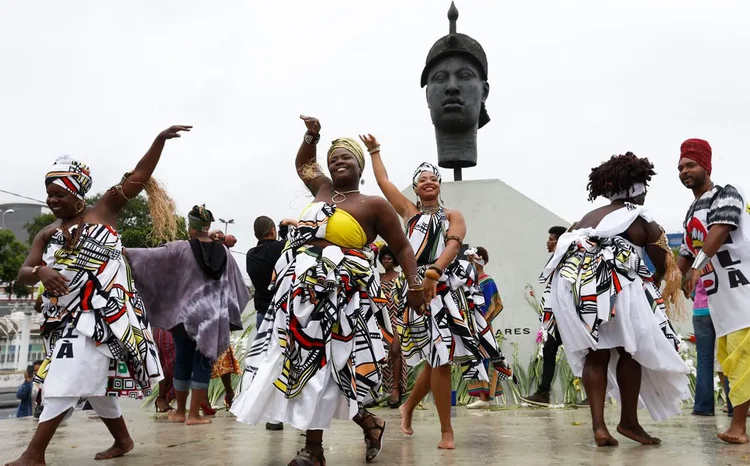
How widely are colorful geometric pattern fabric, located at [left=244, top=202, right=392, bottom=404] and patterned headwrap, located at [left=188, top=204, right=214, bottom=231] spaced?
2.57 metres

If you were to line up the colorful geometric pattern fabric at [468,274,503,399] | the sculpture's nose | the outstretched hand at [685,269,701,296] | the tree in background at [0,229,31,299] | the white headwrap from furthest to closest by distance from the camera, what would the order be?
1. the tree in background at [0,229,31,299]
2. the sculpture's nose
3. the colorful geometric pattern fabric at [468,274,503,399]
4. the white headwrap
5. the outstretched hand at [685,269,701,296]

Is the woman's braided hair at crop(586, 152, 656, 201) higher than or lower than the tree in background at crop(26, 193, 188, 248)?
lower

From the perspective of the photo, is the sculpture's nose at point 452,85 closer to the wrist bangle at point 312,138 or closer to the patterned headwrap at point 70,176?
the wrist bangle at point 312,138

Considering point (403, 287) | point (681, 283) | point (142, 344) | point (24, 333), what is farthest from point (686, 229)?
point (24, 333)

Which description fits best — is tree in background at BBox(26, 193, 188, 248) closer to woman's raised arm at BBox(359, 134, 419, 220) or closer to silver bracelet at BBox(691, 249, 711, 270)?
woman's raised arm at BBox(359, 134, 419, 220)

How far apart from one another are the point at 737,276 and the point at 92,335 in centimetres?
377

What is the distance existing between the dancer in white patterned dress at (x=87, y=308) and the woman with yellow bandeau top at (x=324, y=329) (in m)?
0.71

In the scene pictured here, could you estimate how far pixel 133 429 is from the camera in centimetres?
550

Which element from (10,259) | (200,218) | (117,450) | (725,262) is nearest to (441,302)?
(725,262)

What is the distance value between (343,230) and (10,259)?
2999 cm

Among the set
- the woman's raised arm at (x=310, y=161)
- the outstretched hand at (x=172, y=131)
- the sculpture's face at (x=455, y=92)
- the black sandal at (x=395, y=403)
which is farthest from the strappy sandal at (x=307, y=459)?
the sculpture's face at (x=455, y=92)

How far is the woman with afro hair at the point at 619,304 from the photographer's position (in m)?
4.00

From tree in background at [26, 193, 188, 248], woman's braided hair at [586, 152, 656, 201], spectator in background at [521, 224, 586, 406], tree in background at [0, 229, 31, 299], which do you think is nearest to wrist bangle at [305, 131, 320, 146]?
woman's braided hair at [586, 152, 656, 201]

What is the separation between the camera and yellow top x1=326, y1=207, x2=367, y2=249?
3.58 m
